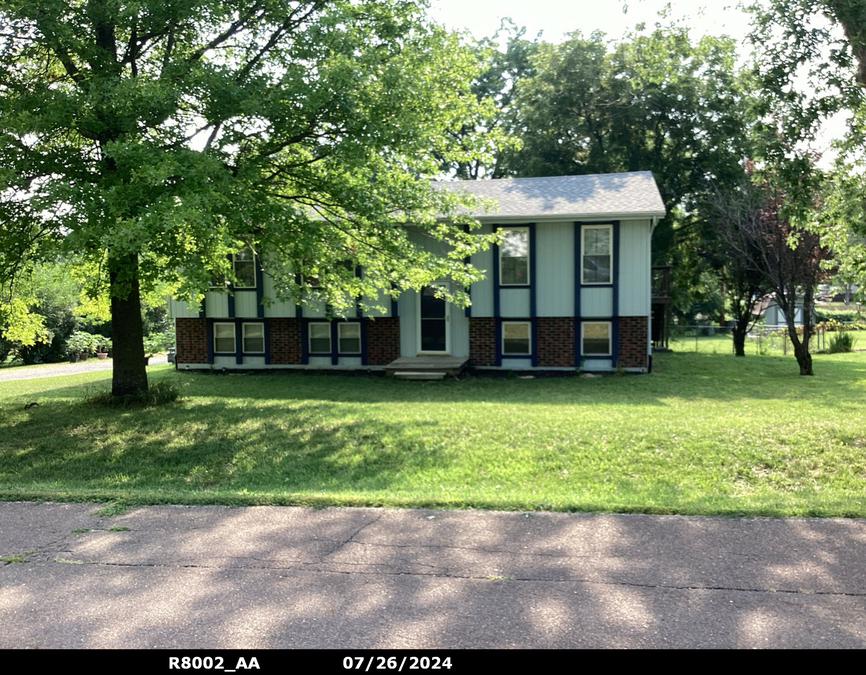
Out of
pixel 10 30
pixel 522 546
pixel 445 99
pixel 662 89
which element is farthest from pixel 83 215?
pixel 662 89

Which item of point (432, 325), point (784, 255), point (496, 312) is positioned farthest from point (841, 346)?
point (432, 325)

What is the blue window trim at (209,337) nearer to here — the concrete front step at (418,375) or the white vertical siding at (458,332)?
the concrete front step at (418,375)

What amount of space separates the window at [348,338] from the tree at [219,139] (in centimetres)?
624

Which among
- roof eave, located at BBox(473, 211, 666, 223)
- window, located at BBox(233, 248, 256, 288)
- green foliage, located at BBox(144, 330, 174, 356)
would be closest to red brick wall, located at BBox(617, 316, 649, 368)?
roof eave, located at BBox(473, 211, 666, 223)

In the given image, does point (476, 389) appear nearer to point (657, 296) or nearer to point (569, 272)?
point (569, 272)

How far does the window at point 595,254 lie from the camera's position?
17.9 m

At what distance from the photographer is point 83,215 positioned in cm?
953

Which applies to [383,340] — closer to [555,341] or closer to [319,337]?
[319,337]

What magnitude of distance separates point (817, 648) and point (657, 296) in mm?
21920

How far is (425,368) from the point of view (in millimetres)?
17500

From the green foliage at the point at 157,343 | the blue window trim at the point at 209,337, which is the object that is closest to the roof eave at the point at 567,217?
the blue window trim at the point at 209,337

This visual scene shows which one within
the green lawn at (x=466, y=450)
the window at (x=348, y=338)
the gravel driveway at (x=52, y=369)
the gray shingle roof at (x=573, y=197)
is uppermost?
the gray shingle roof at (x=573, y=197)

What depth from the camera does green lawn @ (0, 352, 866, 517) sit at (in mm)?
6637

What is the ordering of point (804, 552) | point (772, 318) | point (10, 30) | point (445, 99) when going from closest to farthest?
point (804, 552), point (10, 30), point (445, 99), point (772, 318)
